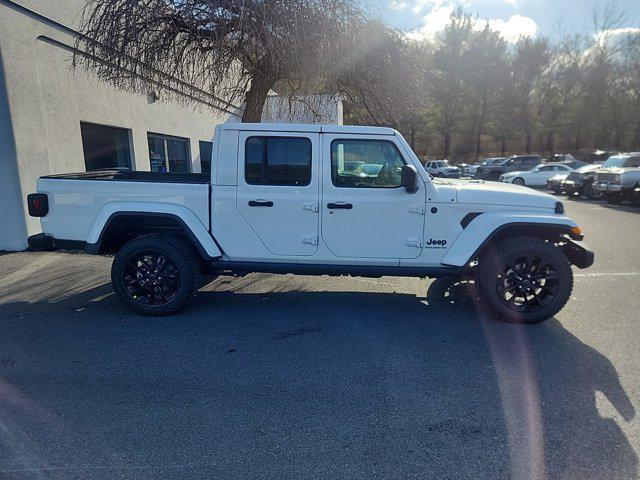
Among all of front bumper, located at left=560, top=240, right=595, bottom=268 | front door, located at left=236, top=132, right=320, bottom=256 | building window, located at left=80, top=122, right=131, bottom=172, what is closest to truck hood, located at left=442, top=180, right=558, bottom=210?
front bumper, located at left=560, top=240, right=595, bottom=268

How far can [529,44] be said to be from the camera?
4253cm

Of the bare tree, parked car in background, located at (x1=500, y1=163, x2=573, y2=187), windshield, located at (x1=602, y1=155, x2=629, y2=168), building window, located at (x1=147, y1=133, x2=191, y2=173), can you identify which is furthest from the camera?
parked car in background, located at (x1=500, y1=163, x2=573, y2=187)

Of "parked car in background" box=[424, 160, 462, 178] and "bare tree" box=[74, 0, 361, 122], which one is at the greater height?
"bare tree" box=[74, 0, 361, 122]

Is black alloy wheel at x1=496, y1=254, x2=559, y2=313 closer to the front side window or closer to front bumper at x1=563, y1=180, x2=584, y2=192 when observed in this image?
the front side window

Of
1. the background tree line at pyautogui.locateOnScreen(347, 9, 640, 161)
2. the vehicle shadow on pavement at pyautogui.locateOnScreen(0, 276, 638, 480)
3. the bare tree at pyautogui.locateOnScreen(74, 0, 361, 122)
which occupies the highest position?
the background tree line at pyautogui.locateOnScreen(347, 9, 640, 161)

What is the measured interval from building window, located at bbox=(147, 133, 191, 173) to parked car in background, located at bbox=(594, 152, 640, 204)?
1570 cm

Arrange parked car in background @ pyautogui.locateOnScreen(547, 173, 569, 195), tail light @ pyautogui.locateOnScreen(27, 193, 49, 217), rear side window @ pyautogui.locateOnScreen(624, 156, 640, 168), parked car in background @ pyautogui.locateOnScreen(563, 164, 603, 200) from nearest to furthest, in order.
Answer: tail light @ pyautogui.locateOnScreen(27, 193, 49, 217) → rear side window @ pyautogui.locateOnScreen(624, 156, 640, 168) → parked car in background @ pyautogui.locateOnScreen(563, 164, 603, 200) → parked car in background @ pyautogui.locateOnScreen(547, 173, 569, 195)

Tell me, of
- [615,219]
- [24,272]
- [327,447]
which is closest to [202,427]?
[327,447]

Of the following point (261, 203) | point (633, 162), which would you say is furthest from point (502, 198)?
point (633, 162)

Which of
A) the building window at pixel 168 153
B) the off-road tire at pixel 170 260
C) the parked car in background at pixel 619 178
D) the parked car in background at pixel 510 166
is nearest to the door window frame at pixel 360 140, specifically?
the off-road tire at pixel 170 260

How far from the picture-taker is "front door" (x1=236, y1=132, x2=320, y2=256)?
4008 mm

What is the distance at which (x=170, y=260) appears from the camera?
4156 millimetres

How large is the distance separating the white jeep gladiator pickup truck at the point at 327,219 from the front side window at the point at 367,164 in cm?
1

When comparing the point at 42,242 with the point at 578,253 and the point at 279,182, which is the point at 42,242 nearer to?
the point at 279,182
